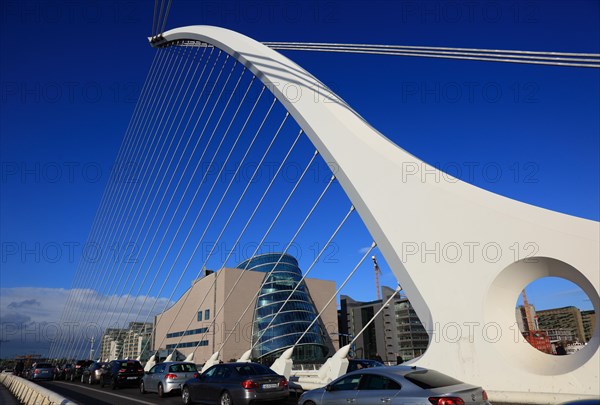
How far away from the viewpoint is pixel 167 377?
55.1 feet

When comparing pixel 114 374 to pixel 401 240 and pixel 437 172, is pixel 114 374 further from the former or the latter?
pixel 437 172

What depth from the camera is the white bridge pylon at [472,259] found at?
9.84 metres

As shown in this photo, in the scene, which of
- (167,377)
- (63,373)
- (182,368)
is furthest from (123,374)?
(63,373)

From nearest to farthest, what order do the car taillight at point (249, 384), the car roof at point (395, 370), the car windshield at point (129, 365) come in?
the car roof at point (395, 370)
the car taillight at point (249, 384)
the car windshield at point (129, 365)

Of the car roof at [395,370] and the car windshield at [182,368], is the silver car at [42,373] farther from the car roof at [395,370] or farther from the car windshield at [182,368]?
the car roof at [395,370]

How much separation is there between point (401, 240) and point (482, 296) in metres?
2.68

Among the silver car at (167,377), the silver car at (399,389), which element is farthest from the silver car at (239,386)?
the silver car at (167,377)

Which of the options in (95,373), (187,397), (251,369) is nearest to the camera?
(251,369)

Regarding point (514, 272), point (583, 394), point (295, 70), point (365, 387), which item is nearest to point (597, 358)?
point (583, 394)

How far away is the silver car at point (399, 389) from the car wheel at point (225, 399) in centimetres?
318

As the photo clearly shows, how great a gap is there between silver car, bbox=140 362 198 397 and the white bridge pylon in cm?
928

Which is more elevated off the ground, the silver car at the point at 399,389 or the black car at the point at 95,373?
the silver car at the point at 399,389

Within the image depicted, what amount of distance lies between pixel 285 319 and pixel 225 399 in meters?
63.9

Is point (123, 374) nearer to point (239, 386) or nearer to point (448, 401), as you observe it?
point (239, 386)
